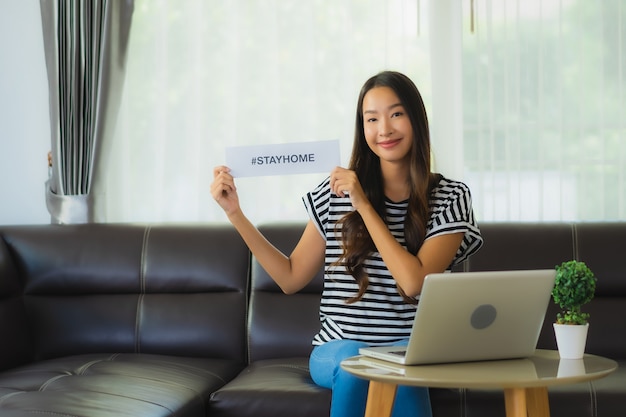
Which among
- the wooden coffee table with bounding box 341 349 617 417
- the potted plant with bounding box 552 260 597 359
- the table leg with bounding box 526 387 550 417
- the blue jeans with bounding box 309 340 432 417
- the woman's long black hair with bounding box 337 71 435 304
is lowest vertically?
the blue jeans with bounding box 309 340 432 417

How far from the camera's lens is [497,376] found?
5.39 feet

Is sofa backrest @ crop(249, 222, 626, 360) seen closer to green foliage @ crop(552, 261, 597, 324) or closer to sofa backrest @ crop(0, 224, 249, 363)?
sofa backrest @ crop(0, 224, 249, 363)

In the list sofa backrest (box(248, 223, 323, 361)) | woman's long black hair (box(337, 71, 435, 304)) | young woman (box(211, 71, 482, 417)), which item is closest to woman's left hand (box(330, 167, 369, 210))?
young woman (box(211, 71, 482, 417))

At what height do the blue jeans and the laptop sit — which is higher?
the laptop

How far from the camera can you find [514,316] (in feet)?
5.80

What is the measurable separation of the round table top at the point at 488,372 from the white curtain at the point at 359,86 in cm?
160

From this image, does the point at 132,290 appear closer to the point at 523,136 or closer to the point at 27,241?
the point at 27,241

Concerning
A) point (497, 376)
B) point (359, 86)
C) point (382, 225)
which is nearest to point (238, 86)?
point (359, 86)

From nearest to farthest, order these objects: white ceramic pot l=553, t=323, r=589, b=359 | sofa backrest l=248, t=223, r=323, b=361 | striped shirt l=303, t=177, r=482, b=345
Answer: white ceramic pot l=553, t=323, r=589, b=359, striped shirt l=303, t=177, r=482, b=345, sofa backrest l=248, t=223, r=323, b=361

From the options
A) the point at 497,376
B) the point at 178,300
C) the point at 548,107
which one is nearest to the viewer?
the point at 497,376

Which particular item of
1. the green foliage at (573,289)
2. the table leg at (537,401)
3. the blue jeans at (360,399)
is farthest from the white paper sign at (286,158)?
the table leg at (537,401)

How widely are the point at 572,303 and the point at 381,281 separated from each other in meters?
0.56

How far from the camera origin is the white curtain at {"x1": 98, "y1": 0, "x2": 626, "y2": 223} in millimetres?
3357

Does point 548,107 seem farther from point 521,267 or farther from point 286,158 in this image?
point 286,158
